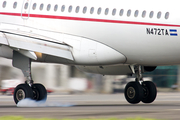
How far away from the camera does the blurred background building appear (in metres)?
36.1

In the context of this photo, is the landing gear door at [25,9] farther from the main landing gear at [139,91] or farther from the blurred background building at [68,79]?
the blurred background building at [68,79]

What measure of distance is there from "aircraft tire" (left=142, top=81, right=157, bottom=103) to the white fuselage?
1927 mm

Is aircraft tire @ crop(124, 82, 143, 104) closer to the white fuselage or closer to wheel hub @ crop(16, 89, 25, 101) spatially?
the white fuselage

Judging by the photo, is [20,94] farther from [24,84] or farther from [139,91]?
[139,91]

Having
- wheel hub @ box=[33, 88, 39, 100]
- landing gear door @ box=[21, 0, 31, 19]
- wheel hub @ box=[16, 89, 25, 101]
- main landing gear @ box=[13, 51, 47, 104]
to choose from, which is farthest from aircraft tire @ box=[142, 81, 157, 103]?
landing gear door @ box=[21, 0, 31, 19]

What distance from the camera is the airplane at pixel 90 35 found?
20812 millimetres

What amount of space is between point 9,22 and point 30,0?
159cm

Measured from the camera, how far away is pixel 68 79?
37.0m

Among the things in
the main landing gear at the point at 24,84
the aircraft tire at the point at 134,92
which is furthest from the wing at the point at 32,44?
the aircraft tire at the point at 134,92

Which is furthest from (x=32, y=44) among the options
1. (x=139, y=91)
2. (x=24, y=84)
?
(x=139, y=91)

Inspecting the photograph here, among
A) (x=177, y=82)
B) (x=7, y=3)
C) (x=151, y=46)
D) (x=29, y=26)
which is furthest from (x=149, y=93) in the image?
(x=177, y=82)

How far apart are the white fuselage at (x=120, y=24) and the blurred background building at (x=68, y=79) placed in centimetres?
1344

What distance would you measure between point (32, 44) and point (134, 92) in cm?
580

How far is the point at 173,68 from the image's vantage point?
147ft
